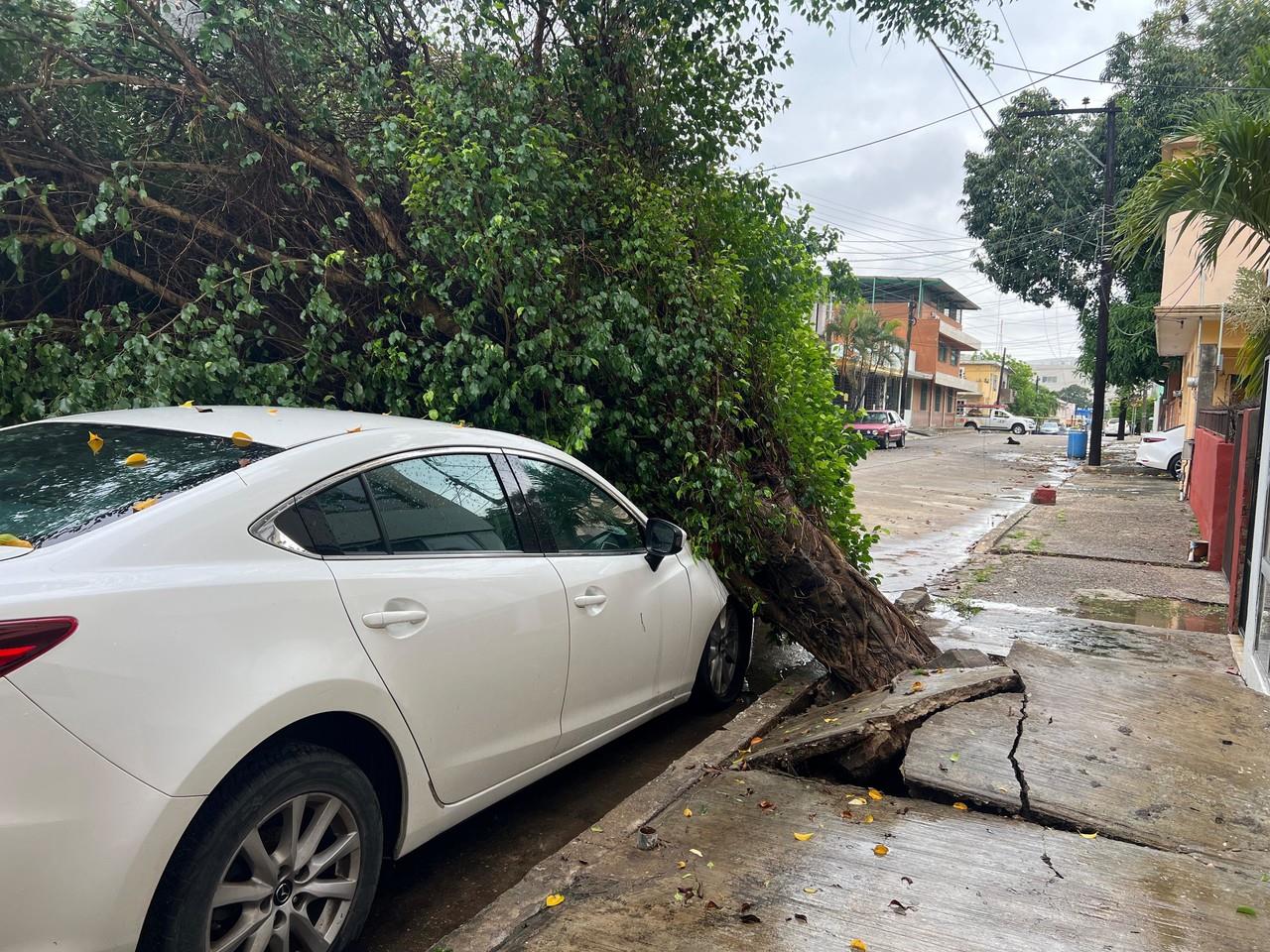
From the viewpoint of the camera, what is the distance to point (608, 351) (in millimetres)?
4984

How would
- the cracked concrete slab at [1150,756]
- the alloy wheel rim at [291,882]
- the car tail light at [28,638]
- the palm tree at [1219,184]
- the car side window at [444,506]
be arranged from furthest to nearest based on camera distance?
the palm tree at [1219,184]
the cracked concrete slab at [1150,756]
the car side window at [444,506]
the alloy wheel rim at [291,882]
the car tail light at [28,638]

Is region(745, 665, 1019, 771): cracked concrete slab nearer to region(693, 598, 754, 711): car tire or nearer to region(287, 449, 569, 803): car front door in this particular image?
region(693, 598, 754, 711): car tire

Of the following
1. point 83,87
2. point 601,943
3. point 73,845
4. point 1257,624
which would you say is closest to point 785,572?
point 1257,624

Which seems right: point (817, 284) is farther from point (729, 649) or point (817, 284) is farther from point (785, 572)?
point (729, 649)

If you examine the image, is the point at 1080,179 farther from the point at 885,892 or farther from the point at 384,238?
the point at 885,892

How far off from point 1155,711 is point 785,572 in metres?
1.98

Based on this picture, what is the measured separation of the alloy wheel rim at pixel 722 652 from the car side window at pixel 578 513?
93cm

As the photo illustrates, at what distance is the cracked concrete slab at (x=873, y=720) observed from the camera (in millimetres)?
3943

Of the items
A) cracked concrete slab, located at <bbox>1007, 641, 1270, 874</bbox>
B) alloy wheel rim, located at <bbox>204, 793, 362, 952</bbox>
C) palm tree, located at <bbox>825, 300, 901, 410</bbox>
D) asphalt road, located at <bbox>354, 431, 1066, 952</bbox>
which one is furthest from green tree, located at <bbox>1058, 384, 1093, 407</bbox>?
alloy wheel rim, located at <bbox>204, 793, 362, 952</bbox>

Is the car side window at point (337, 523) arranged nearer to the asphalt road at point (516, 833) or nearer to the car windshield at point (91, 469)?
the car windshield at point (91, 469)

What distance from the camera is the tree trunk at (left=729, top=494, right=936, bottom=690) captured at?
5410 mm

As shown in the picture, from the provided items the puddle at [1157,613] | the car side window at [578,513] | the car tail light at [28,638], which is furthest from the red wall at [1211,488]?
the car tail light at [28,638]

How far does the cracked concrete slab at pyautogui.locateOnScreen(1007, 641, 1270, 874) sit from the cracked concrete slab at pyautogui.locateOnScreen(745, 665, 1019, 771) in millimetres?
277

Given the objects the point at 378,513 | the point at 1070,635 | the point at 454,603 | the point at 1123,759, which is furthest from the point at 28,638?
the point at 1070,635
